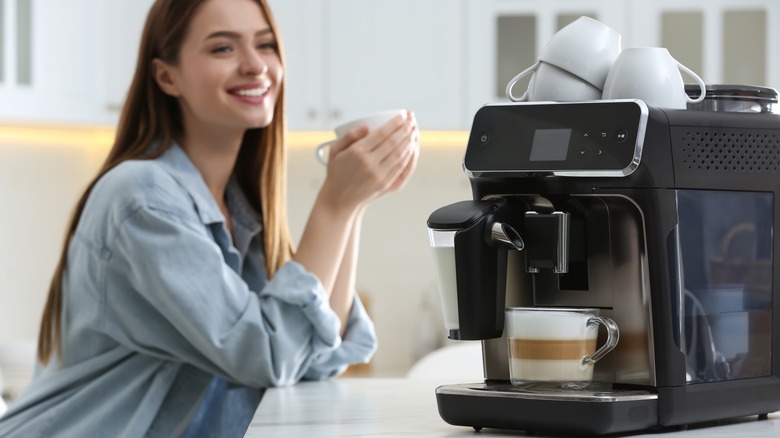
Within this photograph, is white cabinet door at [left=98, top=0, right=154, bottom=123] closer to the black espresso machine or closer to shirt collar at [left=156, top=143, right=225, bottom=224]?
shirt collar at [left=156, top=143, right=225, bottom=224]

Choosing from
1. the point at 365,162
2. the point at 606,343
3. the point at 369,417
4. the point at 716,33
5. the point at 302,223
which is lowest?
the point at 302,223

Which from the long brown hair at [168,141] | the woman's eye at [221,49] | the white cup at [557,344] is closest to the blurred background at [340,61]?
the long brown hair at [168,141]

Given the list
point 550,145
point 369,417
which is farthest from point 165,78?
point 550,145

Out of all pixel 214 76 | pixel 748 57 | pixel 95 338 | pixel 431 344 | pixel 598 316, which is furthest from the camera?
pixel 431 344

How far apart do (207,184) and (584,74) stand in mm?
860

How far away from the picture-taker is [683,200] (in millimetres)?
944

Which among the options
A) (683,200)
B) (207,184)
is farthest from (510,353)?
Result: (207,184)

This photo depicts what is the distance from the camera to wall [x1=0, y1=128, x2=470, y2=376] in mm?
3533

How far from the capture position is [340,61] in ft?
11.0

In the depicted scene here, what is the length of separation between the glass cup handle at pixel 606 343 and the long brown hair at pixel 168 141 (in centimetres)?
83

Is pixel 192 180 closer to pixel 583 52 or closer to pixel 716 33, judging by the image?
pixel 583 52

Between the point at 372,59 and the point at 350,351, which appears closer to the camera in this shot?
the point at 350,351

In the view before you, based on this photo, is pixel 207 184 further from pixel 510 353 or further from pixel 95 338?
pixel 510 353

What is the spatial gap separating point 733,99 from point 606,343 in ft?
0.87
